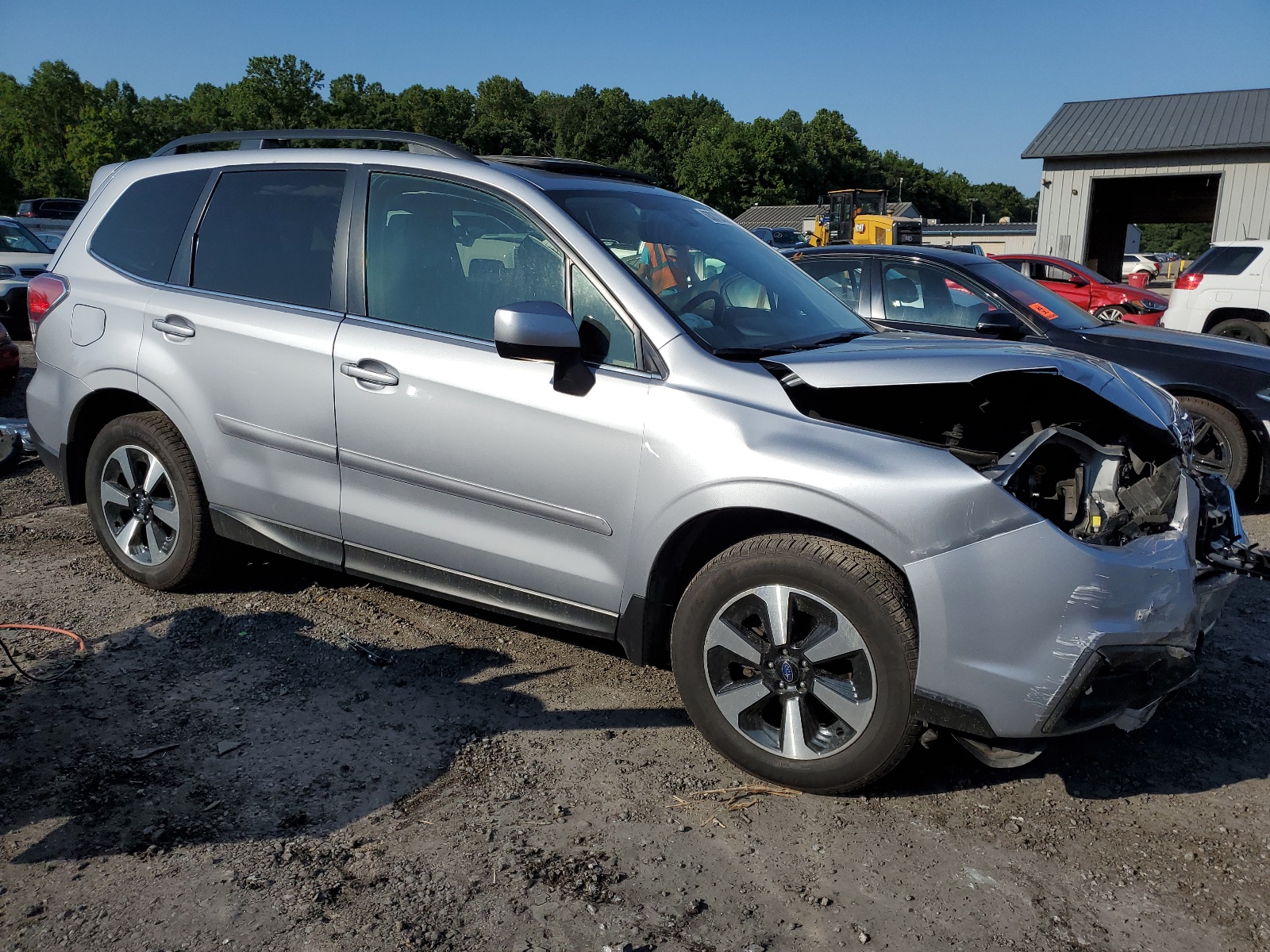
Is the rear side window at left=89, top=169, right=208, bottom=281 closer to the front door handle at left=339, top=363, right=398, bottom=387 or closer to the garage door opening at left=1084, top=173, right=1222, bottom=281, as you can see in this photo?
the front door handle at left=339, top=363, right=398, bottom=387

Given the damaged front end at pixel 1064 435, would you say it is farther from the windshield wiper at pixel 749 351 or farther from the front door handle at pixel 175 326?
the front door handle at pixel 175 326

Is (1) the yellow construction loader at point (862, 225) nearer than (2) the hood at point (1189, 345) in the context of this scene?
No

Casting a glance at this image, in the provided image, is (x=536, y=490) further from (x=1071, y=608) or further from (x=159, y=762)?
(x=1071, y=608)

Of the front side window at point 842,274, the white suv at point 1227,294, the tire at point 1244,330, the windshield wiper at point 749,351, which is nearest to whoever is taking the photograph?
the windshield wiper at point 749,351

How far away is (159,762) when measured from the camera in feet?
10.2

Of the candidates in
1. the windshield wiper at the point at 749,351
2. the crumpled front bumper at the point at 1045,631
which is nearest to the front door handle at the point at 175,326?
the windshield wiper at the point at 749,351

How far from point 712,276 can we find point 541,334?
2.89 feet

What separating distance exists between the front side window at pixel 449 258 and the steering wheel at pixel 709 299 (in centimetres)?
43

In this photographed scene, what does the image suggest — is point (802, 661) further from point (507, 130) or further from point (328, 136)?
point (507, 130)

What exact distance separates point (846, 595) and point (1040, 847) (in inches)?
36.0

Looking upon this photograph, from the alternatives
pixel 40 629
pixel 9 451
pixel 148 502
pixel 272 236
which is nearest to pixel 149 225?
pixel 272 236

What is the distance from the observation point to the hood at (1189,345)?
249 inches

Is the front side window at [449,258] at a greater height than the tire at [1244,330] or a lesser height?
greater

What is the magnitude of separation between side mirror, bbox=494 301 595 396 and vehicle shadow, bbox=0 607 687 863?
1.27m
